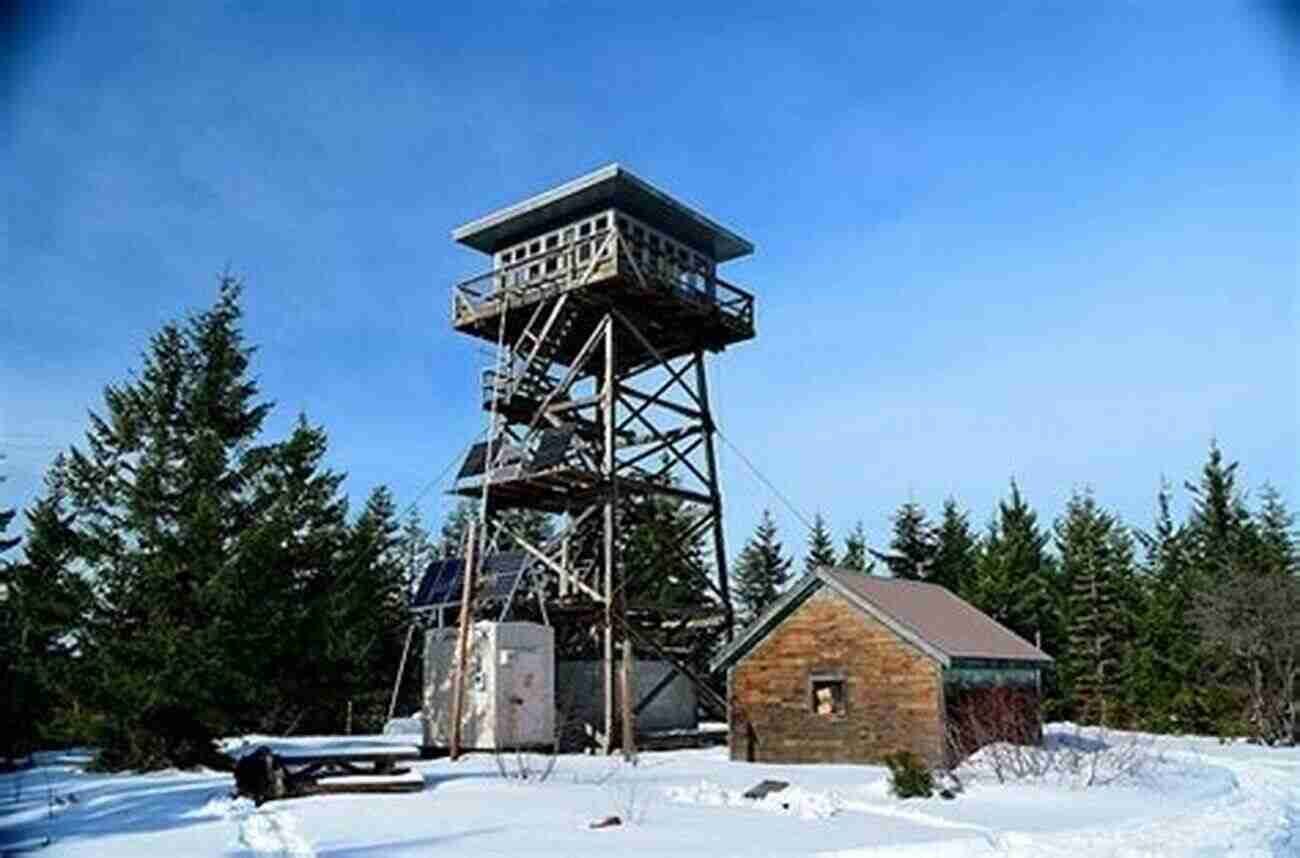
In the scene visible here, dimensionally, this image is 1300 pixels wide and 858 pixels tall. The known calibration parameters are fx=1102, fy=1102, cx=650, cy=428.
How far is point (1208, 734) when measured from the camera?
37.5m

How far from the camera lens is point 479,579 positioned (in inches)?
1060

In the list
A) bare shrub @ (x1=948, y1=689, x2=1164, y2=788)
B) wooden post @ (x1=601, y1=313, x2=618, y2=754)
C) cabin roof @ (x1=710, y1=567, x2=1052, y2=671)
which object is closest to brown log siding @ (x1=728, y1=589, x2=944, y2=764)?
cabin roof @ (x1=710, y1=567, x2=1052, y2=671)

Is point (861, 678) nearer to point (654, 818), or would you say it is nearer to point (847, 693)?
point (847, 693)

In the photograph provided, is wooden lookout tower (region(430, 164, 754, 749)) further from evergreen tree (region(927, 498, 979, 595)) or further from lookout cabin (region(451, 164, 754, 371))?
evergreen tree (region(927, 498, 979, 595))

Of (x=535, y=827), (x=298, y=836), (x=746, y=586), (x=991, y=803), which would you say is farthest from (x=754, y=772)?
(x=746, y=586)

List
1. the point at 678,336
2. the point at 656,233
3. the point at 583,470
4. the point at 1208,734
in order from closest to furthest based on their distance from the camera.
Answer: the point at 583,470
the point at 656,233
the point at 678,336
the point at 1208,734

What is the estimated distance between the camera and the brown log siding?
2058 centimetres

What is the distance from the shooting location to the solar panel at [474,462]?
28.4 metres

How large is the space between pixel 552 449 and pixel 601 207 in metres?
6.45

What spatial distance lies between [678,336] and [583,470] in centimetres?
631

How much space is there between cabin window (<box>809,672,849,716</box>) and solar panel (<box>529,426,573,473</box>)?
8198 mm

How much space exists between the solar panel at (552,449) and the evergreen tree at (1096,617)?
24706 mm

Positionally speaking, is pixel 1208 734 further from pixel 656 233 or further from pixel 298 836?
pixel 298 836

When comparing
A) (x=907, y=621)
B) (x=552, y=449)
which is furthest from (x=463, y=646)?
(x=907, y=621)
